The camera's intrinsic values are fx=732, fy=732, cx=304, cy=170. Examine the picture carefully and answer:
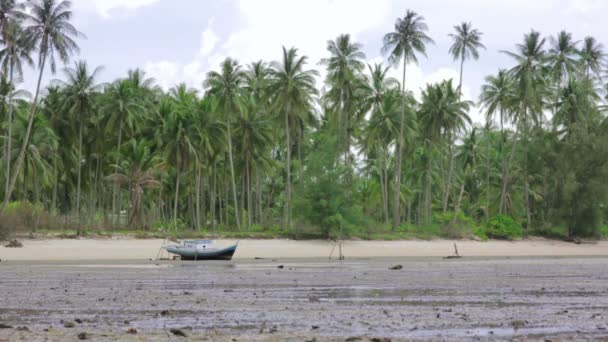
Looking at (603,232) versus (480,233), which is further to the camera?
(603,232)

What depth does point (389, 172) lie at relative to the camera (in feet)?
243

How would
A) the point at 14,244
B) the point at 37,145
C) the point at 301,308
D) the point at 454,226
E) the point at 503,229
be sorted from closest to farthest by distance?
1. the point at 301,308
2. the point at 14,244
3. the point at 454,226
4. the point at 503,229
5. the point at 37,145

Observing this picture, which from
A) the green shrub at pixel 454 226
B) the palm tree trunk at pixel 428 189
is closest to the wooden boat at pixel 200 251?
the green shrub at pixel 454 226

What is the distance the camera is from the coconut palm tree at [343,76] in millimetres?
58312

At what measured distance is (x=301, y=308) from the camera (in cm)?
1293

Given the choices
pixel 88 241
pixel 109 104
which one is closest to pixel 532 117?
pixel 109 104

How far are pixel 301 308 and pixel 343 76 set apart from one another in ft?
153

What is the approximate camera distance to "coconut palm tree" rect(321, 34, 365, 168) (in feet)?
191

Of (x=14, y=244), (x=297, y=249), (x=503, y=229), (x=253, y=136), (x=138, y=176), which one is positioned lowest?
(x=297, y=249)

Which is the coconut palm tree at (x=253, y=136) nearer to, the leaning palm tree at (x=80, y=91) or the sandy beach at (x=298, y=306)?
the leaning palm tree at (x=80, y=91)

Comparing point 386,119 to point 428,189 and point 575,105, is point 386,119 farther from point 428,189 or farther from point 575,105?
point 575,105

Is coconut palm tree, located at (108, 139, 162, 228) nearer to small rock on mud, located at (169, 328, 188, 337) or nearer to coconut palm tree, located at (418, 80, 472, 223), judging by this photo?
coconut palm tree, located at (418, 80, 472, 223)

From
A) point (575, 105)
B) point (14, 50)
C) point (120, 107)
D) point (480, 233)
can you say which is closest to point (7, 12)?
point (14, 50)

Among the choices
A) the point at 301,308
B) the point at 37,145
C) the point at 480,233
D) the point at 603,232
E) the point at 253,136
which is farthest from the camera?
the point at 253,136
